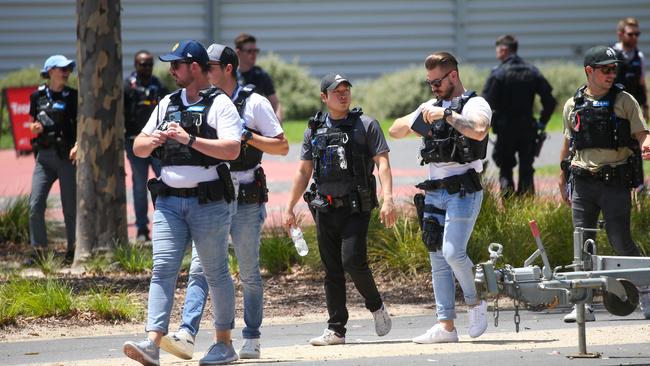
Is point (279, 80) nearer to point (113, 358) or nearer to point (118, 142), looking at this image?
point (118, 142)

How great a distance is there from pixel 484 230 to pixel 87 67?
12.9 feet

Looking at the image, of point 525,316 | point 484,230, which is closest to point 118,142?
point 484,230

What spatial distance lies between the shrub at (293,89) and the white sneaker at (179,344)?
749 inches

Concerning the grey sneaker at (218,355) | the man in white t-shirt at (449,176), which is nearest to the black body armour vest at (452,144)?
the man in white t-shirt at (449,176)

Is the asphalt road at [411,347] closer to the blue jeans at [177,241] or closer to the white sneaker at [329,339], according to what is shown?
the white sneaker at [329,339]

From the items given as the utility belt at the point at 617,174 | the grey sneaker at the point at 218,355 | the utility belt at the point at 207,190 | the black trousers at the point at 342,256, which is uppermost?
the utility belt at the point at 207,190

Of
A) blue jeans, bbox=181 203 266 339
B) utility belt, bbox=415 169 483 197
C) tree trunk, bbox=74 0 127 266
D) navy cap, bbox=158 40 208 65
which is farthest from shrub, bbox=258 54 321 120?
navy cap, bbox=158 40 208 65

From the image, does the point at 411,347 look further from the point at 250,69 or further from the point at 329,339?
the point at 250,69

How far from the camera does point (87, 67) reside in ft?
37.9

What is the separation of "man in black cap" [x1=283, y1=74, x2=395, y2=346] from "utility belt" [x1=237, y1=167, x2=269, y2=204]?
0.44m

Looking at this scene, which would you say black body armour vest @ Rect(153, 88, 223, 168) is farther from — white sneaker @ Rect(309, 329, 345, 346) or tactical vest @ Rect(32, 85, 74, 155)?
tactical vest @ Rect(32, 85, 74, 155)

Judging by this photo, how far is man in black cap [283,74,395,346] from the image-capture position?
Result: 8039 mm

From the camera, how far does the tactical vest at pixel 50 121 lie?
38.4ft

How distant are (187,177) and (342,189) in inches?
50.3
